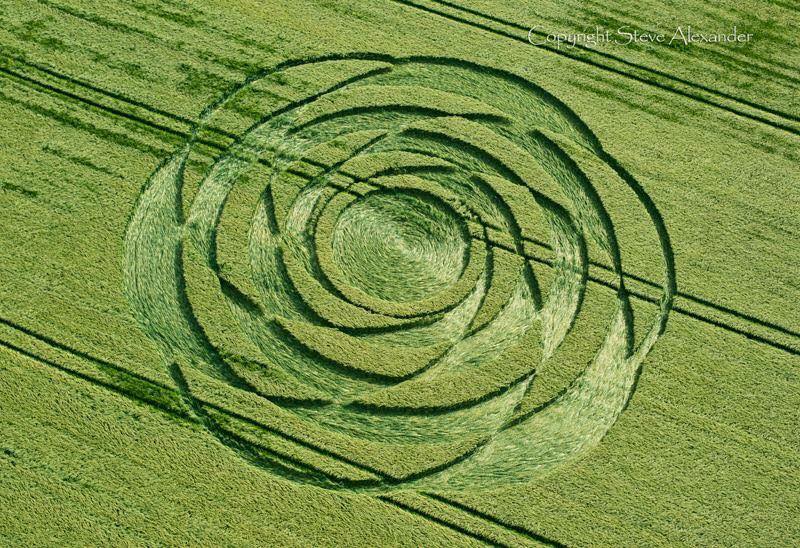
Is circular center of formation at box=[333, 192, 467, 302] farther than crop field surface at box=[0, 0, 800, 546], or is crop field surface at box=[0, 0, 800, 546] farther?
circular center of formation at box=[333, 192, 467, 302]

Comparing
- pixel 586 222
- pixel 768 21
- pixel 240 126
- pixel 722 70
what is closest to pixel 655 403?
pixel 586 222

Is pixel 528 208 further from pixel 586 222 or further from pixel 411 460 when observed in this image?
pixel 411 460

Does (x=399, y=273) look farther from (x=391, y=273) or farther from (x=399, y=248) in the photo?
(x=399, y=248)

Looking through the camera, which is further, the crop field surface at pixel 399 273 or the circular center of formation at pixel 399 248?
the circular center of formation at pixel 399 248
